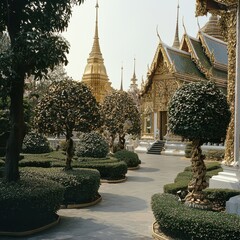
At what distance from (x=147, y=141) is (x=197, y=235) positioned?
27641mm

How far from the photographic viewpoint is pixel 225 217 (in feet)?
18.9

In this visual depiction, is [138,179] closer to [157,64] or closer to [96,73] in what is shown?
[157,64]

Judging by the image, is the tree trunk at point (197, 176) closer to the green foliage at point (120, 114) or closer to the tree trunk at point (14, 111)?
the tree trunk at point (14, 111)

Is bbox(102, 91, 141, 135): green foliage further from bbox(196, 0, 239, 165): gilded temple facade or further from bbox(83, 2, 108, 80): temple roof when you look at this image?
bbox(83, 2, 108, 80): temple roof

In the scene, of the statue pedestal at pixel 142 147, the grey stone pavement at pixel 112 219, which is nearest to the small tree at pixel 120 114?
the grey stone pavement at pixel 112 219

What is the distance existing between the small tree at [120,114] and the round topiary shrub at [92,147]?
4492 millimetres

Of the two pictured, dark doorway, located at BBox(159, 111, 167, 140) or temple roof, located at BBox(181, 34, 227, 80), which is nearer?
temple roof, located at BBox(181, 34, 227, 80)

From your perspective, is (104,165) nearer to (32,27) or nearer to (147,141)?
(32,27)

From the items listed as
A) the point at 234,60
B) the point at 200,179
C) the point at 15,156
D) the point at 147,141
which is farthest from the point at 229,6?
the point at 147,141

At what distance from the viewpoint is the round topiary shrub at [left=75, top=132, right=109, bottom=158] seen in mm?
15883

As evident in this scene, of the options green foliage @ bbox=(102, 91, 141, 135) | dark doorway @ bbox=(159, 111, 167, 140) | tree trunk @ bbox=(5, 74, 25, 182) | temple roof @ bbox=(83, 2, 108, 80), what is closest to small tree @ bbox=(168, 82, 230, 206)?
tree trunk @ bbox=(5, 74, 25, 182)

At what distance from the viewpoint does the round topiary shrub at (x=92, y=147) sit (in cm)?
1588

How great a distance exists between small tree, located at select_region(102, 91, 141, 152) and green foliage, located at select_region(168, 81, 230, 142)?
43.4ft

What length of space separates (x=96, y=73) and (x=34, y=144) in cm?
3256
